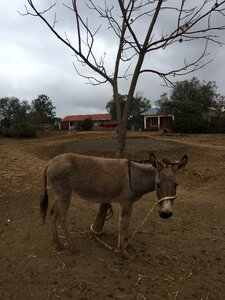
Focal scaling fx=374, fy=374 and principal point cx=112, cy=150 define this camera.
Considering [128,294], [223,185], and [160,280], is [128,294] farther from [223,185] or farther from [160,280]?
[223,185]

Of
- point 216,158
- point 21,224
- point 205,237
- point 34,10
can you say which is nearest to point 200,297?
point 205,237

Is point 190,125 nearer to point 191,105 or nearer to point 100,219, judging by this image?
point 191,105

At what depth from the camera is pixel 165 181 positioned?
483cm

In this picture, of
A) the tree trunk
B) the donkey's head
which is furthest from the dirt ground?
the tree trunk

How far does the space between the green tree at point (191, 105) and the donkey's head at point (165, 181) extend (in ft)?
79.7

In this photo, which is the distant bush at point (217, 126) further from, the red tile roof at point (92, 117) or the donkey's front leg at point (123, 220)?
the red tile roof at point (92, 117)

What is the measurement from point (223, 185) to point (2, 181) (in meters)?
6.17

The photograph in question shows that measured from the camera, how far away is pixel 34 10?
23.7 ft

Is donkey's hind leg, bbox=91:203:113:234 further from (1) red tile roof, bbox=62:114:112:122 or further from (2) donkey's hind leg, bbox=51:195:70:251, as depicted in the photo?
(1) red tile roof, bbox=62:114:112:122

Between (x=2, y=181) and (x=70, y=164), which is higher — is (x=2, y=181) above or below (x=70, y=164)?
below

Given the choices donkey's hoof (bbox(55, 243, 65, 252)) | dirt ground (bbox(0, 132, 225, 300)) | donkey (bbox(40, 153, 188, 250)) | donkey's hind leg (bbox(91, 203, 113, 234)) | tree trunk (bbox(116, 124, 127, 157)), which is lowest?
dirt ground (bbox(0, 132, 225, 300))

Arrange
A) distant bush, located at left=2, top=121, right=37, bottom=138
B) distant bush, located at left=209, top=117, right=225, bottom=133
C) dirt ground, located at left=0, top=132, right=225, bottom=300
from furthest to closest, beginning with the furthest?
distant bush, located at left=209, top=117, right=225, bottom=133
distant bush, located at left=2, top=121, right=37, bottom=138
dirt ground, located at left=0, top=132, right=225, bottom=300

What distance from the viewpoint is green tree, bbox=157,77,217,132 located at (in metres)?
40.1

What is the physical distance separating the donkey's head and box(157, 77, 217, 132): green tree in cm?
2430
